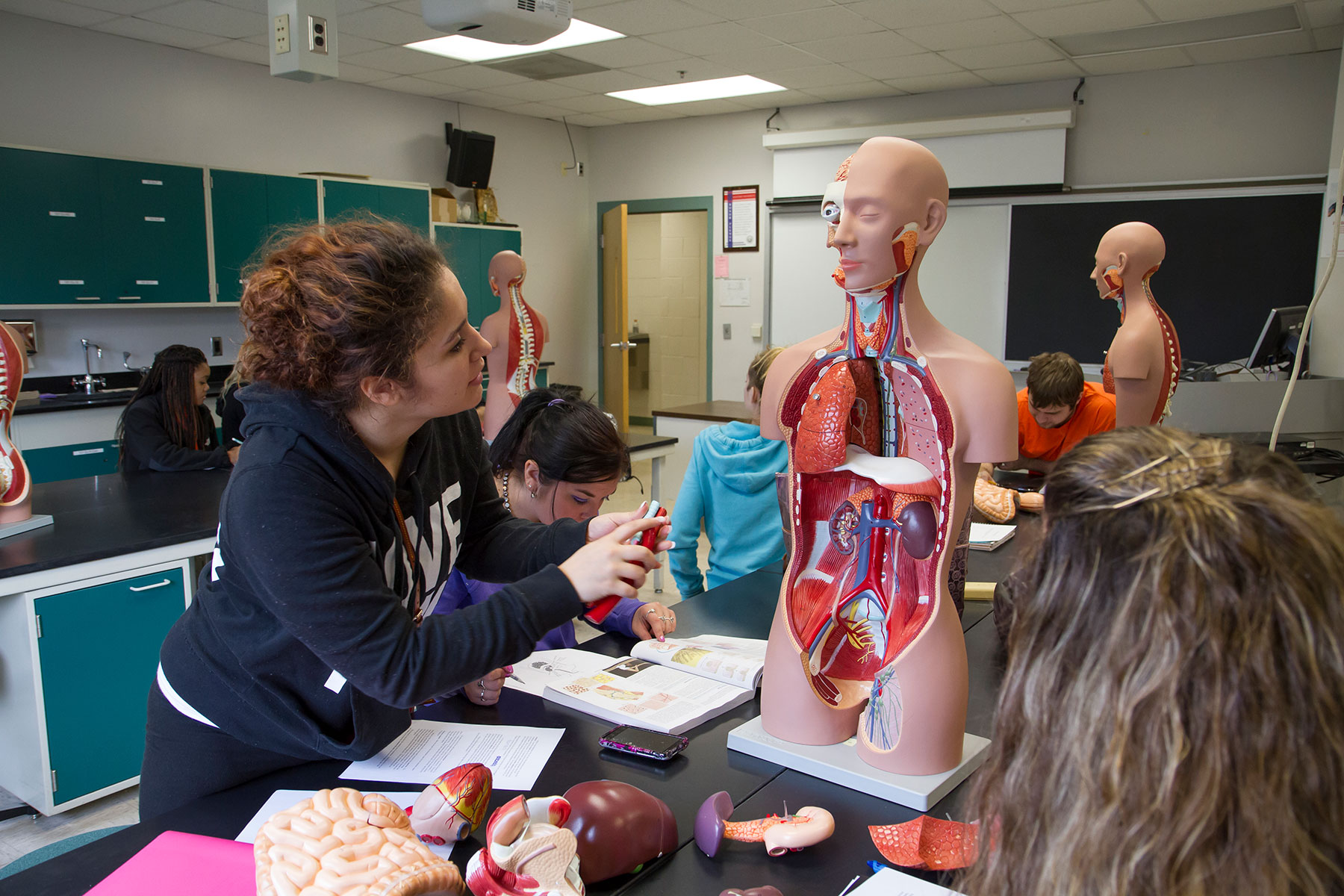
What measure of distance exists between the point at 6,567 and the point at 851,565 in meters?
2.09

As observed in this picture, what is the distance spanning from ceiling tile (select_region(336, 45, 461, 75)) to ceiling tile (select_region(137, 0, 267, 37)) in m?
0.62

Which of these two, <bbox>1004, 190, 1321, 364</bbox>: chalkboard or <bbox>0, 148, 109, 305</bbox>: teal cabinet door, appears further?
<bbox>1004, 190, 1321, 364</bbox>: chalkboard

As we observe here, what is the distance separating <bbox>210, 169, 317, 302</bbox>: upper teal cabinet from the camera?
17.6ft

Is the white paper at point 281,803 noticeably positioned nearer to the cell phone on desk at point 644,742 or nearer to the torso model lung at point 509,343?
the cell phone on desk at point 644,742

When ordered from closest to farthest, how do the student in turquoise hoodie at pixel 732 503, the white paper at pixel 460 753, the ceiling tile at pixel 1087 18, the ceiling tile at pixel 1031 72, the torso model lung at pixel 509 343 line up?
the white paper at pixel 460 753
the student in turquoise hoodie at pixel 732 503
the torso model lung at pixel 509 343
the ceiling tile at pixel 1087 18
the ceiling tile at pixel 1031 72

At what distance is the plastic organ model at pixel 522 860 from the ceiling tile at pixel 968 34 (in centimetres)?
476

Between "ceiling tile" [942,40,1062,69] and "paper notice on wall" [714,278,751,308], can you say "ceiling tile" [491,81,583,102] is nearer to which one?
"paper notice on wall" [714,278,751,308]

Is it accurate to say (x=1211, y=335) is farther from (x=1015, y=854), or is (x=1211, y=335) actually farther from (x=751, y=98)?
(x=1015, y=854)

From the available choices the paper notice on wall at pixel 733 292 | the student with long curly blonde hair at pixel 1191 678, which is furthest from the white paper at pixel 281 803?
the paper notice on wall at pixel 733 292

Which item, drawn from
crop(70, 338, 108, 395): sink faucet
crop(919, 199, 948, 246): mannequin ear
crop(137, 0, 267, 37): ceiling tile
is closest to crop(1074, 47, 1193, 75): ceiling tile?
crop(137, 0, 267, 37): ceiling tile

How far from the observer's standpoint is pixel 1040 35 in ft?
16.1

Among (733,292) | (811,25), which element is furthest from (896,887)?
(733,292)

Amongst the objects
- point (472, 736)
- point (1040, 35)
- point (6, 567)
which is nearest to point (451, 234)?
point (1040, 35)

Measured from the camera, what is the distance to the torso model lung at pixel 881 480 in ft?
4.17
